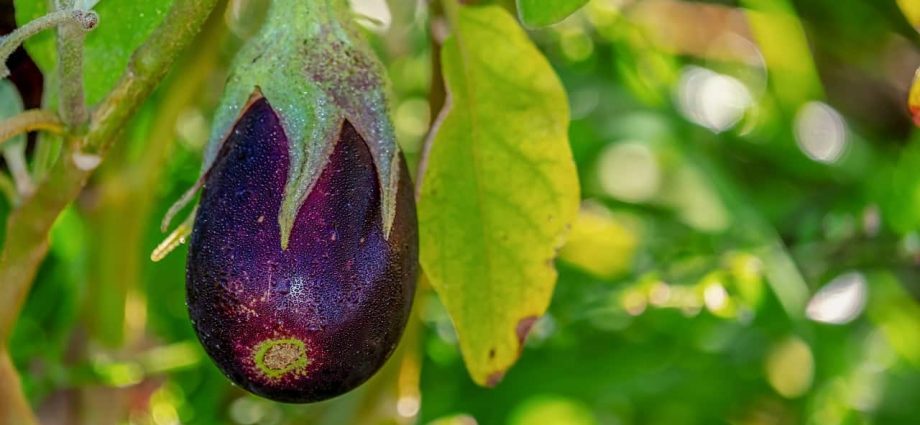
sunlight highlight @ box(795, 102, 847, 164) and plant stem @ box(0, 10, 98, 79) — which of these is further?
sunlight highlight @ box(795, 102, 847, 164)

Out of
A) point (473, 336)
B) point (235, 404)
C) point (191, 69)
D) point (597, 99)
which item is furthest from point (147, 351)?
point (597, 99)

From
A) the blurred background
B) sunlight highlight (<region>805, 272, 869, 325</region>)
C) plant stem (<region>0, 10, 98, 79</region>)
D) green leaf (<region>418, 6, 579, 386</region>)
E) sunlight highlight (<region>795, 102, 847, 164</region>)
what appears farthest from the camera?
sunlight highlight (<region>795, 102, 847, 164</region>)

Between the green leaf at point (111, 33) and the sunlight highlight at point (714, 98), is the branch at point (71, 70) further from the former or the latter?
the sunlight highlight at point (714, 98)

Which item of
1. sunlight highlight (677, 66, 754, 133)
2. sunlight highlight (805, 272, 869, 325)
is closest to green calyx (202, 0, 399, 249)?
sunlight highlight (805, 272, 869, 325)

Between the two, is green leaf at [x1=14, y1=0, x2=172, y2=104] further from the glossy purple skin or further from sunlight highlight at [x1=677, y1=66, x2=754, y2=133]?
sunlight highlight at [x1=677, y1=66, x2=754, y2=133]

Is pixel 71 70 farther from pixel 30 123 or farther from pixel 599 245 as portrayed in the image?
pixel 599 245

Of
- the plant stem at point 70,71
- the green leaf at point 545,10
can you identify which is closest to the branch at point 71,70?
the plant stem at point 70,71
